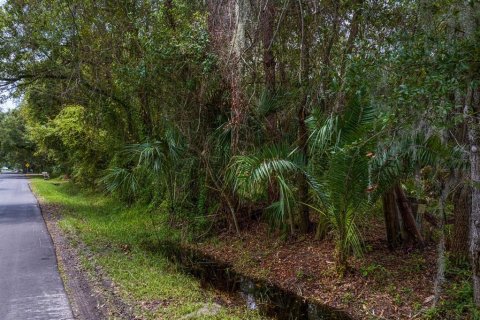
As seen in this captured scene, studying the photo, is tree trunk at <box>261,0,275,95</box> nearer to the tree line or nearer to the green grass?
the tree line

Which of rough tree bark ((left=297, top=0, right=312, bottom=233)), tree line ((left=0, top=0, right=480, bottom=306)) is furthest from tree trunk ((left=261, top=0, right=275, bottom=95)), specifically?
rough tree bark ((left=297, top=0, right=312, bottom=233))

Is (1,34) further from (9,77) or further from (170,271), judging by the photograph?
(170,271)

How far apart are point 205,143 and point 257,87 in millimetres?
1750

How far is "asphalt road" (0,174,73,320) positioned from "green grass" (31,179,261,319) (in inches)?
31.1

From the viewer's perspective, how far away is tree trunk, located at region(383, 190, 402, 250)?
798cm

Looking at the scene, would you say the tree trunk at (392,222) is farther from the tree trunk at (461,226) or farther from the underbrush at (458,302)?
the underbrush at (458,302)

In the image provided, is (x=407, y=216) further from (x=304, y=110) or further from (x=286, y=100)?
(x=286, y=100)

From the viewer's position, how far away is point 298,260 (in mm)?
8430

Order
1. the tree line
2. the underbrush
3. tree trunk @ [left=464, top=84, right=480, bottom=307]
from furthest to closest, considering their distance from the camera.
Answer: the underbrush, the tree line, tree trunk @ [left=464, top=84, right=480, bottom=307]

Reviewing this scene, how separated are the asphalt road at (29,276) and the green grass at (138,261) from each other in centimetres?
79

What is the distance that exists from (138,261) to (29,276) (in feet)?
6.41

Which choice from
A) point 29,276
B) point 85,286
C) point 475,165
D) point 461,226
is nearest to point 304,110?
point 461,226

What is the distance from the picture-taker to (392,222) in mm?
8016

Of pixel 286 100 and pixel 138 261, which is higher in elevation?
pixel 286 100
